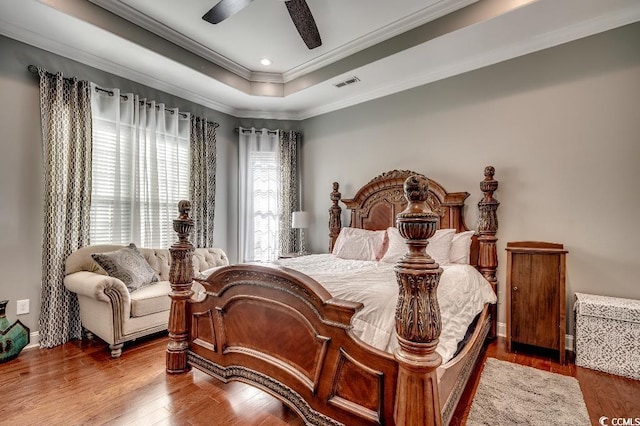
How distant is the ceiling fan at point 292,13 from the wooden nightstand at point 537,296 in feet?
8.68

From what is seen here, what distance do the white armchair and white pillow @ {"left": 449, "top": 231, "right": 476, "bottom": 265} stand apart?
292 centimetres

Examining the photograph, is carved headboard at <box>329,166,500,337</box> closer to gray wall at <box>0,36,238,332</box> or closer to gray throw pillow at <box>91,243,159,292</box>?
gray throw pillow at <box>91,243,159,292</box>

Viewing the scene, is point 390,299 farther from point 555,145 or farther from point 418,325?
point 555,145

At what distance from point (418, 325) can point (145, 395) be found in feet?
6.36

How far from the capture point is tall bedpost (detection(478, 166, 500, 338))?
303 cm

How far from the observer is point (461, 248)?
301 cm

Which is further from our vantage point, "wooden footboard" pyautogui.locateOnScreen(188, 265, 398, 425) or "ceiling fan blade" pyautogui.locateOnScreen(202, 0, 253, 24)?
"ceiling fan blade" pyautogui.locateOnScreen(202, 0, 253, 24)

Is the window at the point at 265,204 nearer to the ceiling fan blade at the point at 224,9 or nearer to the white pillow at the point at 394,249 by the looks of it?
the white pillow at the point at 394,249

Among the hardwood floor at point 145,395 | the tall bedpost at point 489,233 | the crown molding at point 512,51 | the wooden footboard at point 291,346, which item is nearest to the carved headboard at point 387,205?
the tall bedpost at point 489,233

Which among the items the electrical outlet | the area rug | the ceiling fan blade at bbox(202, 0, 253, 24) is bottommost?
the area rug

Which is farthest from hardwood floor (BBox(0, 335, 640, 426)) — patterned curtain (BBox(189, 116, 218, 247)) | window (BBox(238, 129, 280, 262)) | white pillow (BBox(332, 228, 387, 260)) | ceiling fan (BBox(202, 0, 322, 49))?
ceiling fan (BBox(202, 0, 322, 49))

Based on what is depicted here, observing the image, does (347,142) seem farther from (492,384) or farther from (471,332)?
(492,384)

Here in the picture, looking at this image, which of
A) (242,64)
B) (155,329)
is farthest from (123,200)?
(242,64)

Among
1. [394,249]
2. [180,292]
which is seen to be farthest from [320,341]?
[394,249]
